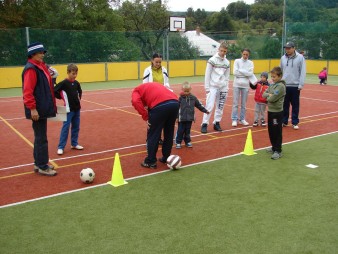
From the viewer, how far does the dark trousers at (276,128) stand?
7.16 meters

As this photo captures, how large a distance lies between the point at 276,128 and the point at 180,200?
286 centimetres

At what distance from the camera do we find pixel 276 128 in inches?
A: 283

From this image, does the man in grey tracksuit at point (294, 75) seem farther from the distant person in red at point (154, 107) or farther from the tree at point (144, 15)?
the tree at point (144, 15)

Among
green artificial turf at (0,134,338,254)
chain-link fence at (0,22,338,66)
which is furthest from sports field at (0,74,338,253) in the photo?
chain-link fence at (0,22,338,66)

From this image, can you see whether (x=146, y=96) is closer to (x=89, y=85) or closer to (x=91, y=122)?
(x=91, y=122)

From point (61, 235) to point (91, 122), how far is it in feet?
23.0

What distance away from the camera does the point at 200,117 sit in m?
11.6

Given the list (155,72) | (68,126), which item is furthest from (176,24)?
(68,126)

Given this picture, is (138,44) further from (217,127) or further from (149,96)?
(149,96)

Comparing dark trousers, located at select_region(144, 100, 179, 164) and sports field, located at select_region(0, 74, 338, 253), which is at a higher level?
dark trousers, located at select_region(144, 100, 179, 164)

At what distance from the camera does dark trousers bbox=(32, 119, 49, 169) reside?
6.18 meters

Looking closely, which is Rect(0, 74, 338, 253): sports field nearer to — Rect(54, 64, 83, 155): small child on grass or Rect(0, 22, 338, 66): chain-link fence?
Rect(54, 64, 83, 155): small child on grass

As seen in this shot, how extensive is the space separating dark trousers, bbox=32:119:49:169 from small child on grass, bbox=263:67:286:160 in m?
4.08

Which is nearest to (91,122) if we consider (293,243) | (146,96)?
(146,96)
